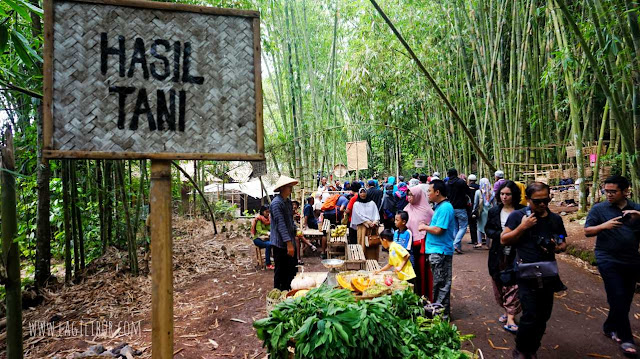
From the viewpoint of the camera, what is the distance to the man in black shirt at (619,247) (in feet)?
9.68

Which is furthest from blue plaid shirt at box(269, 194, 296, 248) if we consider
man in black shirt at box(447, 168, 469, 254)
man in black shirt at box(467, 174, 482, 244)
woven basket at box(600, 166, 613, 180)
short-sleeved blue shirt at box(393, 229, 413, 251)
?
woven basket at box(600, 166, 613, 180)

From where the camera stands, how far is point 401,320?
2318 mm

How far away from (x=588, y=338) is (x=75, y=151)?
4402mm

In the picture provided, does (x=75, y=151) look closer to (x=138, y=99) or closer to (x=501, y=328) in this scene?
(x=138, y=99)

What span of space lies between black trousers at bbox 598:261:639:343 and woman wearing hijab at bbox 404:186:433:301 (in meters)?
1.63

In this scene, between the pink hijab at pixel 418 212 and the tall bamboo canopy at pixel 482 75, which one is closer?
the pink hijab at pixel 418 212

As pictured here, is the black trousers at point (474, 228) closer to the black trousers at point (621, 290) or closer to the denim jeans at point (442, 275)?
the denim jeans at point (442, 275)

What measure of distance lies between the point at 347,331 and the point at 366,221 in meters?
3.97

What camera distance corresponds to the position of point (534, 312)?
2631mm

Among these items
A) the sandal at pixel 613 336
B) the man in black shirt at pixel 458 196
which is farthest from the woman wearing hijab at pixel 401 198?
the sandal at pixel 613 336

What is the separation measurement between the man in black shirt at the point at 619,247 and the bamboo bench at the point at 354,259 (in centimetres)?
232

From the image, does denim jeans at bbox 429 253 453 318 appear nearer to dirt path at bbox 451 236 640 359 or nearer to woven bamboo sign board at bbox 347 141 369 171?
dirt path at bbox 451 236 640 359

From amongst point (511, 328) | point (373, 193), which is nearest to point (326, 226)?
point (373, 193)

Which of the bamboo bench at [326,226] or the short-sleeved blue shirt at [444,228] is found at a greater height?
the short-sleeved blue shirt at [444,228]
